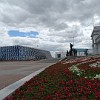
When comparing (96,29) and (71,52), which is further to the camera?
(96,29)

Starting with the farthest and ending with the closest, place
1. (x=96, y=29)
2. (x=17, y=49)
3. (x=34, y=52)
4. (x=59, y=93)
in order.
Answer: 1. (x=96, y=29)
2. (x=34, y=52)
3. (x=17, y=49)
4. (x=59, y=93)

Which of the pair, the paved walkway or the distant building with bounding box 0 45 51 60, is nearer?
the paved walkway

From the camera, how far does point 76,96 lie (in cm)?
663

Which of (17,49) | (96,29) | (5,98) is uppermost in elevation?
(96,29)

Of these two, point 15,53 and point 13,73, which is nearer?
point 13,73

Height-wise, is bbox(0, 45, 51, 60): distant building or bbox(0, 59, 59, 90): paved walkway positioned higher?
bbox(0, 45, 51, 60): distant building

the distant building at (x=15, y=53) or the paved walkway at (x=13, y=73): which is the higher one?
the distant building at (x=15, y=53)

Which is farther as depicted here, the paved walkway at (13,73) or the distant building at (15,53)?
the distant building at (15,53)

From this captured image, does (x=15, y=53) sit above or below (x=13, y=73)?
above

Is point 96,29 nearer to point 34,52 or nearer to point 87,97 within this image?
point 34,52

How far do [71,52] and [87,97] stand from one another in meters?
56.9

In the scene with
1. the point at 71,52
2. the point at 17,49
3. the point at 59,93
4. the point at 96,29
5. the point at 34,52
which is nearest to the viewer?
the point at 59,93

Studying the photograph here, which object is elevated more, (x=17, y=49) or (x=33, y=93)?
(x=17, y=49)

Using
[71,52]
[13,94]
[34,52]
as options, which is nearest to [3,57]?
[34,52]
